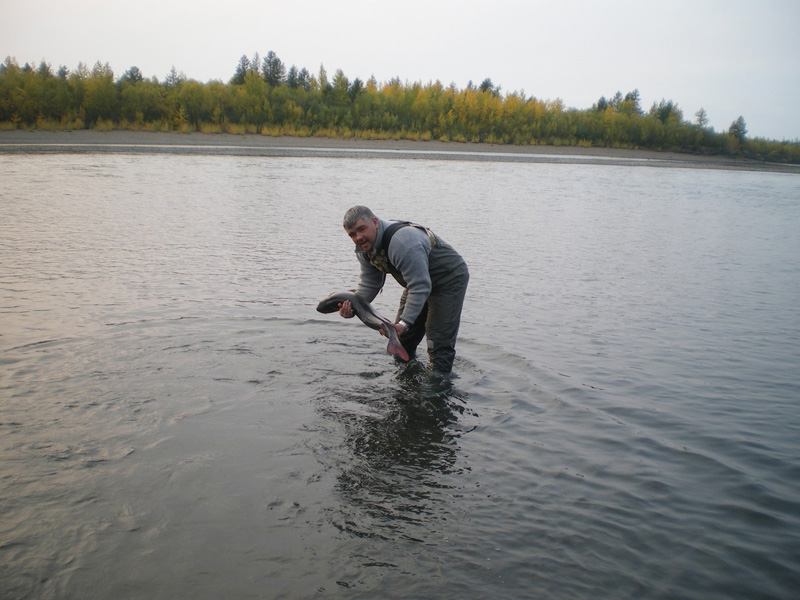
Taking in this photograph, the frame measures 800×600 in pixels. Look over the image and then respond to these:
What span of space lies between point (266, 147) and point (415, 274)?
148ft

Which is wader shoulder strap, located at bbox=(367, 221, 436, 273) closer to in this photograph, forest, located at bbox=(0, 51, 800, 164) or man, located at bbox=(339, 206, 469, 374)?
man, located at bbox=(339, 206, 469, 374)

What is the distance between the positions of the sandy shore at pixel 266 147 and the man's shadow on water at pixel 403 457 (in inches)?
1343

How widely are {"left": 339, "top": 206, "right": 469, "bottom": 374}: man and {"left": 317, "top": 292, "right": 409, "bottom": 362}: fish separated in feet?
0.32

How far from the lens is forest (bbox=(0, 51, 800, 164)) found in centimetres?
4662

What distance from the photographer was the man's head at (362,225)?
5137 mm

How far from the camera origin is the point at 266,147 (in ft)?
157

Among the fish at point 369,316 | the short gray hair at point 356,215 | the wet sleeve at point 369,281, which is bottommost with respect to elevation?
the fish at point 369,316

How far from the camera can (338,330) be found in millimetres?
7809

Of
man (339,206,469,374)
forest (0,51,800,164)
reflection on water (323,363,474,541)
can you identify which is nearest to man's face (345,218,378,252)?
man (339,206,469,374)

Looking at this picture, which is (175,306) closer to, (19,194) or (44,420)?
(44,420)

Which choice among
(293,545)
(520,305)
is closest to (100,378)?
(293,545)

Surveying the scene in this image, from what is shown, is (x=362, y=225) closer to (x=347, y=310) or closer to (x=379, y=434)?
(x=347, y=310)

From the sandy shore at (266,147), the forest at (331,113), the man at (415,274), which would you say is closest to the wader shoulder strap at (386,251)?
the man at (415,274)

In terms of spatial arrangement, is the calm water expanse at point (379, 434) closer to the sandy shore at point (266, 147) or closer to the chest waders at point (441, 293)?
the chest waders at point (441, 293)
